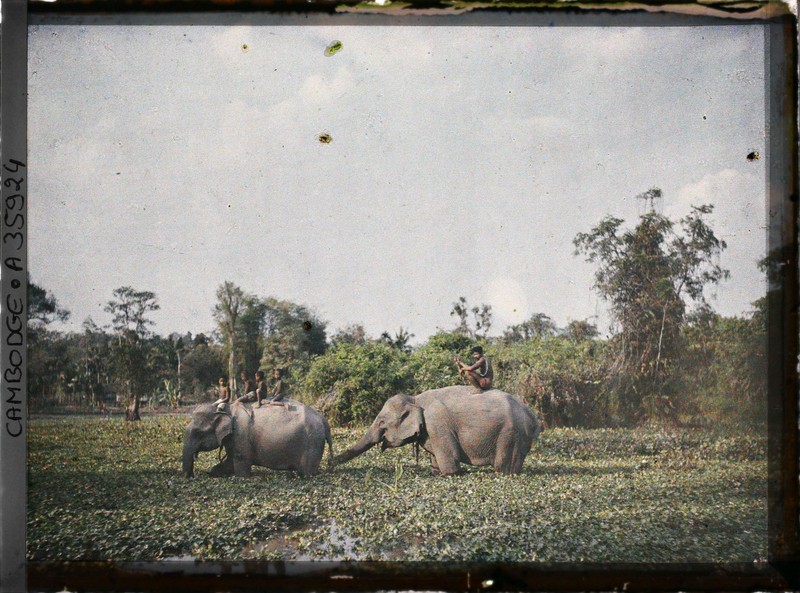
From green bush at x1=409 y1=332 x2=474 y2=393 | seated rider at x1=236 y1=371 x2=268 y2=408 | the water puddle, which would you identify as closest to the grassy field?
the water puddle

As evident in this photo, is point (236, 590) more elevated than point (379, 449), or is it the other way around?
point (379, 449)

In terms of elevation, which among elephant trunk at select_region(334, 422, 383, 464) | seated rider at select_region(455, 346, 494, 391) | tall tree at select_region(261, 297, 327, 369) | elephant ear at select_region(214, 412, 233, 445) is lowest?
elephant trunk at select_region(334, 422, 383, 464)

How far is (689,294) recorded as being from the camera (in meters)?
5.45

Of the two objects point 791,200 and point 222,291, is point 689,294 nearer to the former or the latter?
point 791,200

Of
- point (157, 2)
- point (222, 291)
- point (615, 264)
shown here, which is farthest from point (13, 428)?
point (615, 264)

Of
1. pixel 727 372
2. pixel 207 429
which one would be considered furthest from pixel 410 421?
pixel 727 372

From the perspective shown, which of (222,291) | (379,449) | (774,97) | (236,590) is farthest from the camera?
(379,449)

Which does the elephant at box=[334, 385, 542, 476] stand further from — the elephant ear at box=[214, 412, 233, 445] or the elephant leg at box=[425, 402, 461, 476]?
the elephant ear at box=[214, 412, 233, 445]

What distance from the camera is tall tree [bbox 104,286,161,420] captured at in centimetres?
530

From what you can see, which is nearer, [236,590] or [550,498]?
[236,590]

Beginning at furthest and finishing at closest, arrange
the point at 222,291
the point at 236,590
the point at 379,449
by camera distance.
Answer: the point at 379,449 → the point at 222,291 → the point at 236,590

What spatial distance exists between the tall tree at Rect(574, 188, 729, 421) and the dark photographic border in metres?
0.62

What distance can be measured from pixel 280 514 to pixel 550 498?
234cm

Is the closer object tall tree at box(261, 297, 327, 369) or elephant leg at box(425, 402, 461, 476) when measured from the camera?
tall tree at box(261, 297, 327, 369)
